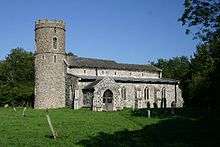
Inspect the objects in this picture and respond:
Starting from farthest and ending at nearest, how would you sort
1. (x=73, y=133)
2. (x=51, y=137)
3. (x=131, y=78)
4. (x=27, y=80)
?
(x=27, y=80)
(x=131, y=78)
(x=73, y=133)
(x=51, y=137)

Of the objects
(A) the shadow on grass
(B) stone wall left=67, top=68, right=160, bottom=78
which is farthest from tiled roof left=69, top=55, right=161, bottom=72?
(A) the shadow on grass

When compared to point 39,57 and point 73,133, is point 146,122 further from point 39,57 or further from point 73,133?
point 39,57

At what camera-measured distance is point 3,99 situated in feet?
259

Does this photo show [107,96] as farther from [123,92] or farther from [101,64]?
[101,64]

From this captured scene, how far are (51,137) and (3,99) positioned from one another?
59.5 m

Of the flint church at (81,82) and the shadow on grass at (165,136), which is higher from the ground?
the flint church at (81,82)

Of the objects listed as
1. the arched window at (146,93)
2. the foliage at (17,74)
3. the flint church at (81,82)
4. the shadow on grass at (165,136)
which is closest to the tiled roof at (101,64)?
the flint church at (81,82)

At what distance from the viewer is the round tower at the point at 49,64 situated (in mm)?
55438

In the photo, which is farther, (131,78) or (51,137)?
(131,78)

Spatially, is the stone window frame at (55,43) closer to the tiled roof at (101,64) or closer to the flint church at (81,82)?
the flint church at (81,82)

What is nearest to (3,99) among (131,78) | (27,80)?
(27,80)

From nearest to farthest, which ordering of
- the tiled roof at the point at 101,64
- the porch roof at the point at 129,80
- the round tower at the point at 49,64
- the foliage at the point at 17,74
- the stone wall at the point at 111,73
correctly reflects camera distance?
the porch roof at the point at 129,80, the round tower at the point at 49,64, the stone wall at the point at 111,73, the tiled roof at the point at 101,64, the foliage at the point at 17,74

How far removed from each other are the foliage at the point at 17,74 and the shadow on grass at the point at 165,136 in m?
53.9

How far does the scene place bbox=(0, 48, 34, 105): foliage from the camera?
79125mm
